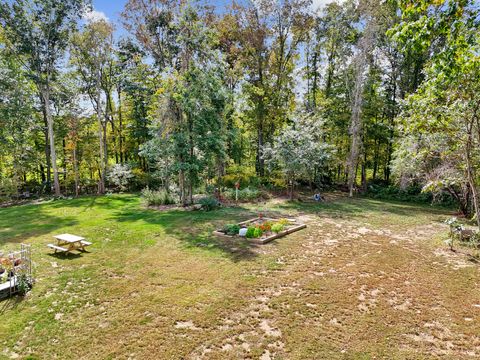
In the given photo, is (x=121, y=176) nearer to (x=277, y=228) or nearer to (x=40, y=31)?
(x=40, y=31)

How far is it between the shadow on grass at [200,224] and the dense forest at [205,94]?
7.96ft

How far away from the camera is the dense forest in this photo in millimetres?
13695

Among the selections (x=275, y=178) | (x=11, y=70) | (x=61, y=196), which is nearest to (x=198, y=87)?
(x=275, y=178)

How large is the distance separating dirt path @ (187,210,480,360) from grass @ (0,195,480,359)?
2 cm

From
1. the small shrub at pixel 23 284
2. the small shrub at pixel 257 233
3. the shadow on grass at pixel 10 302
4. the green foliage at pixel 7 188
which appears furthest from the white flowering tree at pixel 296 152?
the green foliage at pixel 7 188

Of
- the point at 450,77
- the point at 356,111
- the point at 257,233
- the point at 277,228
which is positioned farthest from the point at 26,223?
the point at 356,111

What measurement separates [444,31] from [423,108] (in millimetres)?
3071

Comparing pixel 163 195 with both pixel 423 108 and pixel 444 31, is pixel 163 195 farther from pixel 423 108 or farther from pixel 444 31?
pixel 444 31

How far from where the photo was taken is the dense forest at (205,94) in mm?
13695

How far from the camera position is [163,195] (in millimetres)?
15141

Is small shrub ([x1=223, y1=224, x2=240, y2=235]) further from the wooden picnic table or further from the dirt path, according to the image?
the wooden picnic table

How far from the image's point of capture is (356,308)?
4.89m

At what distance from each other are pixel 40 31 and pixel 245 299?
2060 cm

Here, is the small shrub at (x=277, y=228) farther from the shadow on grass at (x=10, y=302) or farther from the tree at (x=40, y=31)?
the tree at (x=40, y=31)
